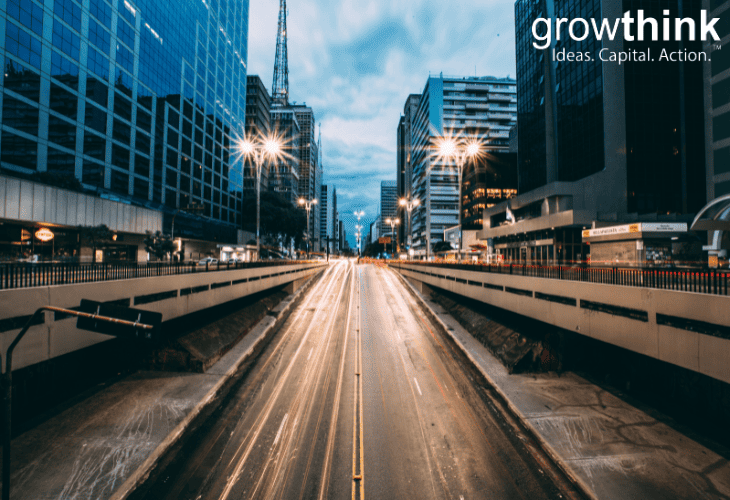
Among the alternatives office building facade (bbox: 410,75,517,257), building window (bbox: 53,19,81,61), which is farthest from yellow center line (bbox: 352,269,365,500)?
office building facade (bbox: 410,75,517,257)

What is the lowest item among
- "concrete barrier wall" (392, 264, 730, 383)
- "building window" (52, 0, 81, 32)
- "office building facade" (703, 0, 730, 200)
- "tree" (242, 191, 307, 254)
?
"concrete barrier wall" (392, 264, 730, 383)

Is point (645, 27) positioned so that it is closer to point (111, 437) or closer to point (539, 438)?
point (539, 438)

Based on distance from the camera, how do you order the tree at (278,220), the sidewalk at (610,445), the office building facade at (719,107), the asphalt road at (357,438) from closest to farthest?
the sidewalk at (610,445), the asphalt road at (357,438), the office building facade at (719,107), the tree at (278,220)

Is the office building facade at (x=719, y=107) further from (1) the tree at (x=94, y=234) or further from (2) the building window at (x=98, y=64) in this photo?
(2) the building window at (x=98, y=64)

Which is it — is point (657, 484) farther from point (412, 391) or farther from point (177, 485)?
point (177, 485)

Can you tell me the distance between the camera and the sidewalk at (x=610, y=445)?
29.6ft

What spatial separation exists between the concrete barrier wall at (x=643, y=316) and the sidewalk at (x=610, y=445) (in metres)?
2.80

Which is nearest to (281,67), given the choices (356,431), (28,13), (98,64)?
(98,64)

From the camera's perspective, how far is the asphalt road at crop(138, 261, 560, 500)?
933 centimetres

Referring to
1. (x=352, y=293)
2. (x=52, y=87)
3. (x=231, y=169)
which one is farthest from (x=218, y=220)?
(x=352, y=293)

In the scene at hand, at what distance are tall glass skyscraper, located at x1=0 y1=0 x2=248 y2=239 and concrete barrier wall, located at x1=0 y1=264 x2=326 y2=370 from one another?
31.7 meters

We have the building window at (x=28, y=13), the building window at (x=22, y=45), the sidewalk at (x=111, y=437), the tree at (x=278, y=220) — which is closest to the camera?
the sidewalk at (x=111, y=437)

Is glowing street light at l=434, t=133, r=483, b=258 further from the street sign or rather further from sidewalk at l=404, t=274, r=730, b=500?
the street sign

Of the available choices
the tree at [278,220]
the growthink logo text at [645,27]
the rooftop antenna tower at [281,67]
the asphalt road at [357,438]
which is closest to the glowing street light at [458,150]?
the asphalt road at [357,438]
